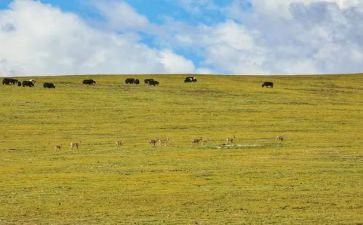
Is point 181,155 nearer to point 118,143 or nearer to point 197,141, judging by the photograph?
point 197,141

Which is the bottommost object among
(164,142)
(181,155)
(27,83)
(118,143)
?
(181,155)

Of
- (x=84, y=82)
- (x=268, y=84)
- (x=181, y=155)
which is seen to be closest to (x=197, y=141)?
(x=181, y=155)

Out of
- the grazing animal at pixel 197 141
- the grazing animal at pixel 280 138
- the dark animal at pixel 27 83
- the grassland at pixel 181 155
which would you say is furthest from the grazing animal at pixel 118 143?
the dark animal at pixel 27 83

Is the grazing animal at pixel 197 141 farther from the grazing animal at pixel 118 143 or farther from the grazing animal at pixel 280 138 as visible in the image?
the grazing animal at pixel 280 138

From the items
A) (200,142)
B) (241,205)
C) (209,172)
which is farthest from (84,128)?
(241,205)

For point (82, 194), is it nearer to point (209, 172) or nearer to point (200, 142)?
point (209, 172)

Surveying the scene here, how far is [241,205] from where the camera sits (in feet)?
104

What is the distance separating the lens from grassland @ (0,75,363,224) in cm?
3094

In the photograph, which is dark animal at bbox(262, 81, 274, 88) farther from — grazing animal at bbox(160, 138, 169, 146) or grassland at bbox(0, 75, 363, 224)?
grazing animal at bbox(160, 138, 169, 146)

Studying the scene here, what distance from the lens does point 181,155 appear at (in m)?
52.6

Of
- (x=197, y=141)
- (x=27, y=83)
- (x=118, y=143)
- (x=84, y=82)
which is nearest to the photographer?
(x=118, y=143)

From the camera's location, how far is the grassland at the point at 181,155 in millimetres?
30938

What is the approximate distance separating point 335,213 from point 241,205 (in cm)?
403

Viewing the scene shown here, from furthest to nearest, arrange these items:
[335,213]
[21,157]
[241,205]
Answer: [21,157] < [241,205] < [335,213]
